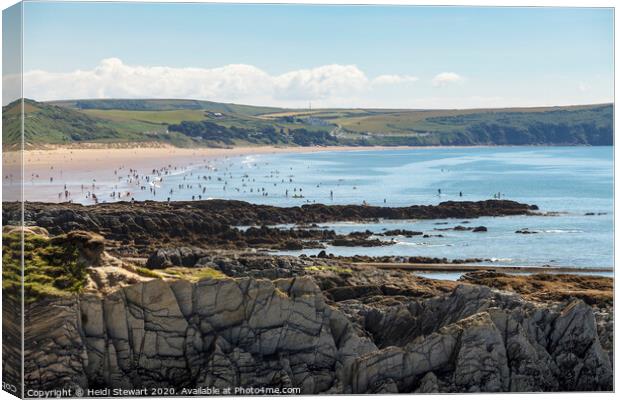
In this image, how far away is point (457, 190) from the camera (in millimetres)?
32344

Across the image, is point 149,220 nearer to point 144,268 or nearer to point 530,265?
point 144,268

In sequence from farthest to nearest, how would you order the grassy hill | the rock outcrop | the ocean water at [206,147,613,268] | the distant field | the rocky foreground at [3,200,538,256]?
the distant field → the grassy hill → the ocean water at [206,147,613,268] → the rocky foreground at [3,200,538,256] → the rock outcrop

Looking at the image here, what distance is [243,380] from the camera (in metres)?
27.6

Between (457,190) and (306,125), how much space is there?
4312mm

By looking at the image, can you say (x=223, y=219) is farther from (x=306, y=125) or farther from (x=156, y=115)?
(x=306, y=125)

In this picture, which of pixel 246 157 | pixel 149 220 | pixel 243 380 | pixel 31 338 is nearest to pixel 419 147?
pixel 246 157

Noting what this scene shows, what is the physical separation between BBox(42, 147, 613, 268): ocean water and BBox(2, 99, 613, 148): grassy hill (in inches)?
20.5

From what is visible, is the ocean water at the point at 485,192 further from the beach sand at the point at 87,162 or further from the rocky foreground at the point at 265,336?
the rocky foreground at the point at 265,336

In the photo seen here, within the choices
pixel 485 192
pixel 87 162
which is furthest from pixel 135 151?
pixel 485 192

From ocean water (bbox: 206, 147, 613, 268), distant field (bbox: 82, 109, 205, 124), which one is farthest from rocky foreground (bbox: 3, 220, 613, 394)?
distant field (bbox: 82, 109, 205, 124)

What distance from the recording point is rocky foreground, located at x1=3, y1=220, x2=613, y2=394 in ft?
89.1

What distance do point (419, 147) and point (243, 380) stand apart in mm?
10474

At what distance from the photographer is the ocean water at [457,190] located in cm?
3075

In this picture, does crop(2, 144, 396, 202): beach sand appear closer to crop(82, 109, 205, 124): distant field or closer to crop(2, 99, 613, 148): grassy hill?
crop(2, 99, 613, 148): grassy hill
